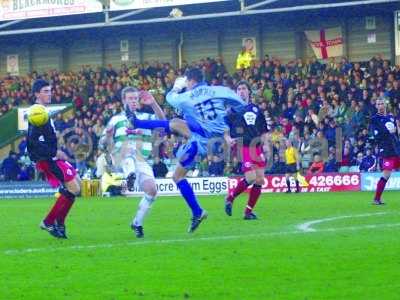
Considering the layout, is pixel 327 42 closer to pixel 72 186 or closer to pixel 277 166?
pixel 277 166

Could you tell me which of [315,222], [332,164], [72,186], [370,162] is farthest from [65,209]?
[332,164]

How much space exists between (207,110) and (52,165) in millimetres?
2694

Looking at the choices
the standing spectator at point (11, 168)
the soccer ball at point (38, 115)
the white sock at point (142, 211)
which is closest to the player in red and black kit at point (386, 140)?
the white sock at point (142, 211)

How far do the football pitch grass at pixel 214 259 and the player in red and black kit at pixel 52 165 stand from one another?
1.00ft

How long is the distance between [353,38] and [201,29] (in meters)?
7.09

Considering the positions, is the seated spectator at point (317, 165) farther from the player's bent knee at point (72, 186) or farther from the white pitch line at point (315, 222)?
the player's bent knee at point (72, 186)

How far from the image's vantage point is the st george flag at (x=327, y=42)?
40.1 metres

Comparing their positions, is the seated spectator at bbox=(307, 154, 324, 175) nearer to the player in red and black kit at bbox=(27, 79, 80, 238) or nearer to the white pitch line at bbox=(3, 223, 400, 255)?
the white pitch line at bbox=(3, 223, 400, 255)

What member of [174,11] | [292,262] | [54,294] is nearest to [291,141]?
[174,11]

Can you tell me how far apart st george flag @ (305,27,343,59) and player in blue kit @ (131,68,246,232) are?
23.9 m

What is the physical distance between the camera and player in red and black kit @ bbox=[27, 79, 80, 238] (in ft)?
49.4

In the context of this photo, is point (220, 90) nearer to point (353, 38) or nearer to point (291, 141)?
point (291, 141)

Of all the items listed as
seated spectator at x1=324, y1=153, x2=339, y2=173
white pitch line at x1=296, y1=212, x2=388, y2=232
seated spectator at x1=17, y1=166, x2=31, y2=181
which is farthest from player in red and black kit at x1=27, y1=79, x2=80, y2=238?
seated spectator at x1=17, y1=166, x2=31, y2=181

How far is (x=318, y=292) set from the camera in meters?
9.20
